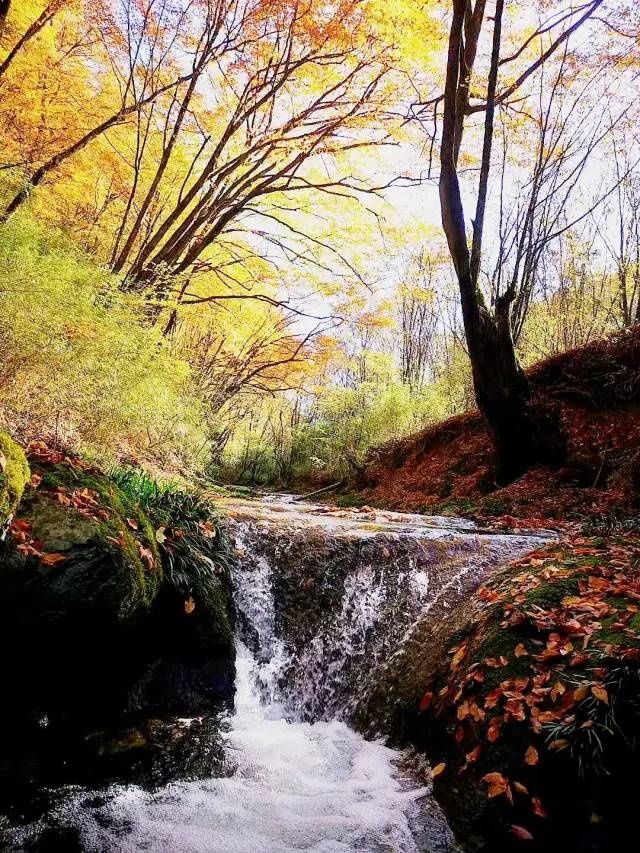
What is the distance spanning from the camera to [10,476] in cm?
319

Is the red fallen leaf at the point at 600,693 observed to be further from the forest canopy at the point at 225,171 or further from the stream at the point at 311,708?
the forest canopy at the point at 225,171

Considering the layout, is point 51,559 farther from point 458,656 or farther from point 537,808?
point 537,808

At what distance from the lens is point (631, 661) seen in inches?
106

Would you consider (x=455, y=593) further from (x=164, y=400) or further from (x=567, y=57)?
(x=567, y=57)

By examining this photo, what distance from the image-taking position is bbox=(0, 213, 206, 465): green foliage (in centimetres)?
495

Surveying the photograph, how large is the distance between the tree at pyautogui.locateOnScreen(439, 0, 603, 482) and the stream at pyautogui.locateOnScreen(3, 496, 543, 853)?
8.79ft

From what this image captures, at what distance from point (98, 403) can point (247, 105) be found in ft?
18.3

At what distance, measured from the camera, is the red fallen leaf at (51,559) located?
338 cm

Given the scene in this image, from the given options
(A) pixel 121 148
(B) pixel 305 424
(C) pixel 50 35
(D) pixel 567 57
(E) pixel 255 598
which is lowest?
(E) pixel 255 598

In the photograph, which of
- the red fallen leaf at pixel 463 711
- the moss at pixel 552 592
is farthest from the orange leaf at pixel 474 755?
the moss at pixel 552 592

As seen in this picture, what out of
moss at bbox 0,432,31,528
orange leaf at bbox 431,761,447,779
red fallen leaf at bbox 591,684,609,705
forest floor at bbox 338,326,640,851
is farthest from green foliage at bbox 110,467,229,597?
red fallen leaf at bbox 591,684,609,705

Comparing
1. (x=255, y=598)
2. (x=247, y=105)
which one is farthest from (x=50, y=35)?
(x=255, y=598)

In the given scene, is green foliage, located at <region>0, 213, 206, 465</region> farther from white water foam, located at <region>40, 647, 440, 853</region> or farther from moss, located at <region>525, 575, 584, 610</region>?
moss, located at <region>525, 575, 584, 610</region>

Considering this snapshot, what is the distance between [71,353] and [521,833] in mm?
5378
